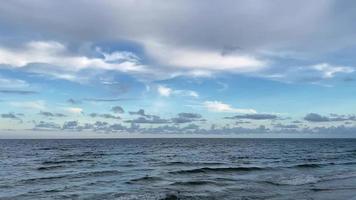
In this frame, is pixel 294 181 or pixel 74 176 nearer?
pixel 294 181

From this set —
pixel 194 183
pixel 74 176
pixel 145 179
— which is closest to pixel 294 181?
pixel 194 183

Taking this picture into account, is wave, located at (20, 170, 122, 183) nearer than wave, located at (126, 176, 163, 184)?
No

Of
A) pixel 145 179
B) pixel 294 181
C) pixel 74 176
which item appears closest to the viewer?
pixel 294 181

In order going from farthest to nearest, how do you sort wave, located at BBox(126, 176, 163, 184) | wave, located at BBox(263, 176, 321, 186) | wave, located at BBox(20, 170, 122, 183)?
wave, located at BBox(20, 170, 122, 183) < wave, located at BBox(126, 176, 163, 184) < wave, located at BBox(263, 176, 321, 186)

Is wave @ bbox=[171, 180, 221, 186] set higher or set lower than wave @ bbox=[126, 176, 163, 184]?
lower

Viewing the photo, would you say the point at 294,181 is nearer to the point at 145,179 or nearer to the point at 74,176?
the point at 145,179

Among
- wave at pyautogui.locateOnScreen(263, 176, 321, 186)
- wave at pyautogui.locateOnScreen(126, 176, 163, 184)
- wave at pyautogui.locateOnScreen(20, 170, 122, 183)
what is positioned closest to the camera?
wave at pyautogui.locateOnScreen(263, 176, 321, 186)

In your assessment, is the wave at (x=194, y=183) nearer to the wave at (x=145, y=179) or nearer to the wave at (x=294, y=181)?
the wave at (x=145, y=179)

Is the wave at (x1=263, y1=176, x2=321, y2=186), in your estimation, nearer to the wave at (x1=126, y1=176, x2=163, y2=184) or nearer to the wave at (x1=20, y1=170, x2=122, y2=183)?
the wave at (x1=126, y1=176, x2=163, y2=184)

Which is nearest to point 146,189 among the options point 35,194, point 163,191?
point 163,191

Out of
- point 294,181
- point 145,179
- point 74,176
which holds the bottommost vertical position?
point 74,176

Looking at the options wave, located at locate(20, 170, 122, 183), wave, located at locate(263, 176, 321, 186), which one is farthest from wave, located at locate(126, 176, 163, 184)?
wave, located at locate(263, 176, 321, 186)

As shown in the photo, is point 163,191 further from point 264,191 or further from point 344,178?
point 344,178

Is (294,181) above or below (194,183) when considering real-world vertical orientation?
above
